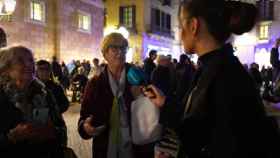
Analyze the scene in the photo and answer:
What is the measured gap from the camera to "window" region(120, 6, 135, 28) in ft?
110

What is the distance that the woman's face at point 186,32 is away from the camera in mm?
1620

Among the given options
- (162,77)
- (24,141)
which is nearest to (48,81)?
(24,141)

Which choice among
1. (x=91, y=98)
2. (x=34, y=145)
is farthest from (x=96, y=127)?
(x=34, y=145)

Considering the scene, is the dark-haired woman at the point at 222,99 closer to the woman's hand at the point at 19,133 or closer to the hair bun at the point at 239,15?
the hair bun at the point at 239,15

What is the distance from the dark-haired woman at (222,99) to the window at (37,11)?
1808 centimetres

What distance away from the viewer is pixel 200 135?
1.41m

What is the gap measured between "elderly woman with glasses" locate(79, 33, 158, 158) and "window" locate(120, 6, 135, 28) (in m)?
30.5

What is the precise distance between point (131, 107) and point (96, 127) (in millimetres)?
362

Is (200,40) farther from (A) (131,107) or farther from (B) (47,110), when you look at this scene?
(B) (47,110)

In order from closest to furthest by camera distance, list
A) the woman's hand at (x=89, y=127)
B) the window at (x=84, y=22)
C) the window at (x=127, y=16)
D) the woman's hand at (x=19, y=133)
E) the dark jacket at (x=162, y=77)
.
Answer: the woman's hand at (x=19, y=133) → the woman's hand at (x=89, y=127) → the dark jacket at (x=162, y=77) → the window at (x=84, y=22) → the window at (x=127, y=16)

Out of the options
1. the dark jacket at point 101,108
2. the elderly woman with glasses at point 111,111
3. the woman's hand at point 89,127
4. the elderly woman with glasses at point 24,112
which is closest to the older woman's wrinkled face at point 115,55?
the elderly woman with glasses at point 111,111

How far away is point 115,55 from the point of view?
10.5 feet

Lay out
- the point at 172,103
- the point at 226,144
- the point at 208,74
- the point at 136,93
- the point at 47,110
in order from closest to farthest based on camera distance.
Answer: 1. the point at 226,144
2. the point at 208,74
3. the point at 172,103
4. the point at 47,110
5. the point at 136,93

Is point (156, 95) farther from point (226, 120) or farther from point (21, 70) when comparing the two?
point (21, 70)
